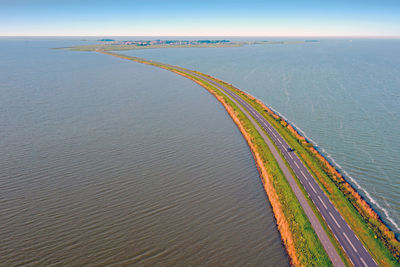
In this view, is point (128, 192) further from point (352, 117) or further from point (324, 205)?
point (352, 117)

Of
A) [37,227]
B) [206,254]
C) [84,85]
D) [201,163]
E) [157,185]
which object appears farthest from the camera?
[84,85]

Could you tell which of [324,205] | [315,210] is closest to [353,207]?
[324,205]

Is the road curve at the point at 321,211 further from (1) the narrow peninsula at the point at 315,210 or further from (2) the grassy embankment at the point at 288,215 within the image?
(2) the grassy embankment at the point at 288,215

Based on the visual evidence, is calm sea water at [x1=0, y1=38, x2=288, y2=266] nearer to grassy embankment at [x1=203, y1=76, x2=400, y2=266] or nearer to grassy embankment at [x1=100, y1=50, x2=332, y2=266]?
grassy embankment at [x1=100, y1=50, x2=332, y2=266]

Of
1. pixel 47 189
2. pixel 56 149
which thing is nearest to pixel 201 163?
pixel 47 189

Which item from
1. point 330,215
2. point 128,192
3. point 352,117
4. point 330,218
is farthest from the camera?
point 352,117

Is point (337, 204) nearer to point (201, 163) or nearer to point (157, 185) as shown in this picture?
point (201, 163)
